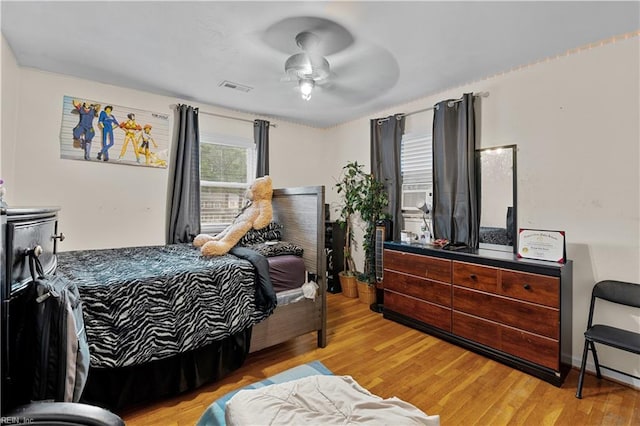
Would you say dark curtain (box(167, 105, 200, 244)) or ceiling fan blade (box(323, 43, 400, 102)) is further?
dark curtain (box(167, 105, 200, 244))

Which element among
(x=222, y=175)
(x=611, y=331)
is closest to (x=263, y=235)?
(x=222, y=175)

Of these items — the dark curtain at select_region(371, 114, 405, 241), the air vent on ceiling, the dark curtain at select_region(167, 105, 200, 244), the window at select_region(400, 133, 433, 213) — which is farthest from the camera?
the dark curtain at select_region(371, 114, 405, 241)

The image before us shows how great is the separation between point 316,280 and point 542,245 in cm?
181

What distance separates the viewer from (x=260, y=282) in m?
2.16

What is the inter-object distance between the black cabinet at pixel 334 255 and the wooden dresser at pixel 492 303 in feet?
3.72

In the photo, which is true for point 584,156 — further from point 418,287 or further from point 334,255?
point 334,255

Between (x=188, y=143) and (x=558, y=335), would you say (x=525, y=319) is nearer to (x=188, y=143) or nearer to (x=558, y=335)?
(x=558, y=335)

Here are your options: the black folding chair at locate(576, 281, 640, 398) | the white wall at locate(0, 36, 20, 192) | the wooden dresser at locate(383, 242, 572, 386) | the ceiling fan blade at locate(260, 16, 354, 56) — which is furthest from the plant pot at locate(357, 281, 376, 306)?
the white wall at locate(0, 36, 20, 192)

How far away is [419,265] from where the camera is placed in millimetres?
2832

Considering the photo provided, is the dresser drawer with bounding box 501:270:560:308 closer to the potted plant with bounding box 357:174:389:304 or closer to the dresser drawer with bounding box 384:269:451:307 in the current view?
the dresser drawer with bounding box 384:269:451:307

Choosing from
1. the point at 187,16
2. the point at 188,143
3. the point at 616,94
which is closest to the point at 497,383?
the point at 616,94

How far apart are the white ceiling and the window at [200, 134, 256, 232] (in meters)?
0.78

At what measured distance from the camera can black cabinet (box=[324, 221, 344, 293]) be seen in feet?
13.3

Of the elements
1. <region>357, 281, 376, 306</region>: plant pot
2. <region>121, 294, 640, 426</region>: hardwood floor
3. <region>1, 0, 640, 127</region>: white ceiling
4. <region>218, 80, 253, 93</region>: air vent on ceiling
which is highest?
<region>218, 80, 253, 93</region>: air vent on ceiling
